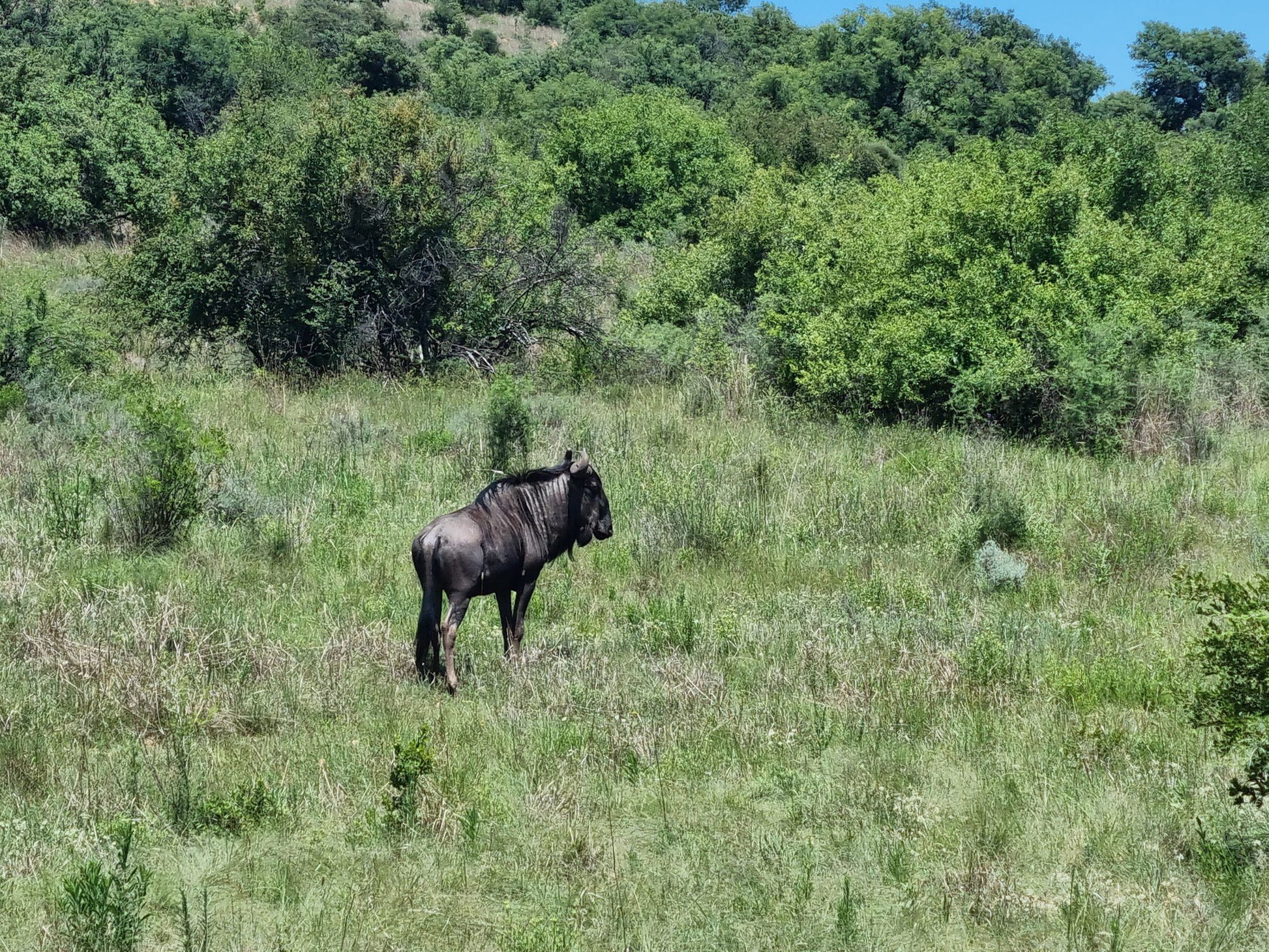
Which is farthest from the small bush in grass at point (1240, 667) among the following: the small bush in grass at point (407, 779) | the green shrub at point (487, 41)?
the green shrub at point (487, 41)

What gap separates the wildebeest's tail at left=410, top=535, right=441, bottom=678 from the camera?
7.75 m

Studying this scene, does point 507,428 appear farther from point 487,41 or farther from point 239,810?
point 487,41

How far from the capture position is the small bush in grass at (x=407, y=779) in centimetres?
571

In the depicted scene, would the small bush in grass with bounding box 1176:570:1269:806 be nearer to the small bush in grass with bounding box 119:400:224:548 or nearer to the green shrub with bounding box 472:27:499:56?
the small bush in grass with bounding box 119:400:224:548

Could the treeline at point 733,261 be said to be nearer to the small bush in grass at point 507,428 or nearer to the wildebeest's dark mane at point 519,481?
the small bush in grass at point 507,428

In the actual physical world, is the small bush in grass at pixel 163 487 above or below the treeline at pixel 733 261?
below

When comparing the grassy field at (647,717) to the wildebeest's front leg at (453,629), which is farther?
the wildebeest's front leg at (453,629)

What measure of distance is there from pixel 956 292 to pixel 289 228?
9635 millimetres

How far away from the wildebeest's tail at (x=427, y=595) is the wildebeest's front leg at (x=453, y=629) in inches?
3.9

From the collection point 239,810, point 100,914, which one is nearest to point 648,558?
point 239,810

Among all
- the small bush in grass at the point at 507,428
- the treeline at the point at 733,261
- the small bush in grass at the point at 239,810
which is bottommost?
the small bush in grass at the point at 239,810

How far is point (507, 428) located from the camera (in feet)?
44.0

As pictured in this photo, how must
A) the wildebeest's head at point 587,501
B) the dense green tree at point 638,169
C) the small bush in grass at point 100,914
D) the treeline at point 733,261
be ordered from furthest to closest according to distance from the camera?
the dense green tree at point 638,169 < the treeline at point 733,261 < the wildebeest's head at point 587,501 < the small bush in grass at point 100,914

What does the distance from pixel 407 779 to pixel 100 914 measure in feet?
5.42
